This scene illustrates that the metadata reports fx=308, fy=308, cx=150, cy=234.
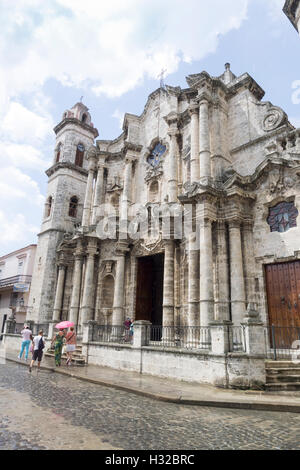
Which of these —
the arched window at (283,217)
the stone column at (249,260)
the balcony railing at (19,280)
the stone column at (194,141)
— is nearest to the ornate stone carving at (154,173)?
the stone column at (194,141)

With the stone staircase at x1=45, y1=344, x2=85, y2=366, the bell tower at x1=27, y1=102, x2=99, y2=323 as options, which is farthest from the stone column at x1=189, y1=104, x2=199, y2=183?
the bell tower at x1=27, y1=102, x2=99, y2=323

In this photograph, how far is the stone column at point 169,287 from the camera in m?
13.6

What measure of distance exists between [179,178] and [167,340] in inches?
336

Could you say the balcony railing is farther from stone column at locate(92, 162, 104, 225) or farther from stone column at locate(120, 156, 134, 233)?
stone column at locate(120, 156, 134, 233)

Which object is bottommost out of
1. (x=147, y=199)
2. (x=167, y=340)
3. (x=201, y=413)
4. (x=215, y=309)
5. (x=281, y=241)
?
(x=201, y=413)

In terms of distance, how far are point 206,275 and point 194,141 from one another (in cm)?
692

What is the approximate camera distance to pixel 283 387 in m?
8.02

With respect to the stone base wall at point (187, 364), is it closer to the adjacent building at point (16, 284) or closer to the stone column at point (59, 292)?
the stone column at point (59, 292)

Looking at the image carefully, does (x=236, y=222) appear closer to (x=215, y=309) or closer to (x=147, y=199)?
(x=215, y=309)

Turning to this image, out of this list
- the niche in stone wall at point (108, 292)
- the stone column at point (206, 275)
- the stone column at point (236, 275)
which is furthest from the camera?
the niche in stone wall at point (108, 292)

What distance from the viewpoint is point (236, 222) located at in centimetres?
1263

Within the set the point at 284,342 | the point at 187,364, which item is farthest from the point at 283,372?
the point at 187,364

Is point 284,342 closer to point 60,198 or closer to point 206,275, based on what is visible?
point 206,275
